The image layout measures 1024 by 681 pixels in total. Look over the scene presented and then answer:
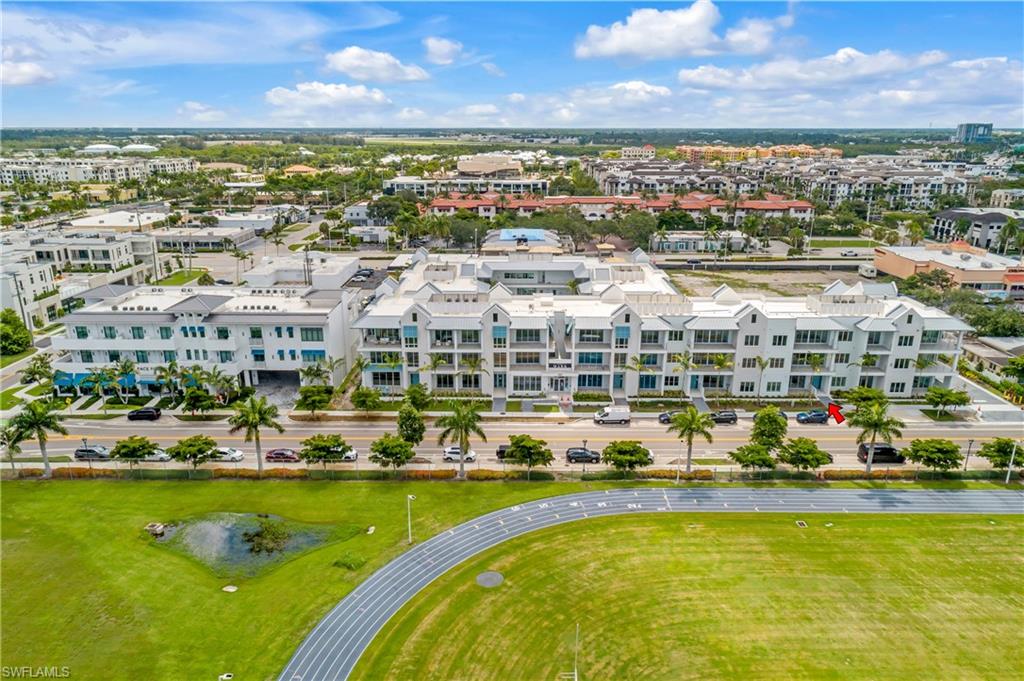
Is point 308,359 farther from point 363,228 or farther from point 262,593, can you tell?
point 363,228

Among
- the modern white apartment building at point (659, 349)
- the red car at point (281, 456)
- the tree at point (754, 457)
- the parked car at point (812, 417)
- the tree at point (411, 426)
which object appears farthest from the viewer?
the modern white apartment building at point (659, 349)

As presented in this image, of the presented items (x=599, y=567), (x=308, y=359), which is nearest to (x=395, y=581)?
(x=599, y=567)

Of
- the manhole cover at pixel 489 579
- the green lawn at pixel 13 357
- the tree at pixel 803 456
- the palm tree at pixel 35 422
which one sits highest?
the palm tree at pixel 35 422

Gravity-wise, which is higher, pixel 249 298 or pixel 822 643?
pixel 249 298

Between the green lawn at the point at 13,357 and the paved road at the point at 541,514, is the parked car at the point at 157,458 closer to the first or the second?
the paved road at the point at 541,514

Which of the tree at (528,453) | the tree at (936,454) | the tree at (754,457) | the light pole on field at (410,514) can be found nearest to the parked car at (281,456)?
the light pole on field at (410,514)

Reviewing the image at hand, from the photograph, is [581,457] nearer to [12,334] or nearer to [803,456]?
[803,456]
